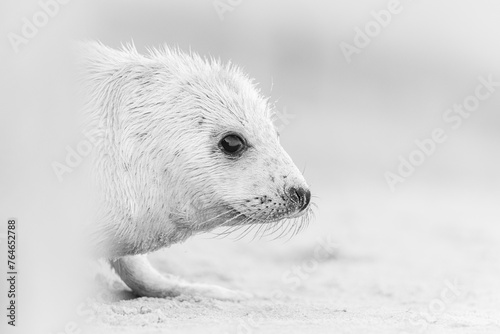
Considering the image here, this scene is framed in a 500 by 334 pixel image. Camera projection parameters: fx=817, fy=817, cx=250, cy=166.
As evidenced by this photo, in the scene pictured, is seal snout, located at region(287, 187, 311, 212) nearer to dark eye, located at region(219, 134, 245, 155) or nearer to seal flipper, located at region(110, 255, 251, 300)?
dark eye, located at region(219, 134, 245, 155)

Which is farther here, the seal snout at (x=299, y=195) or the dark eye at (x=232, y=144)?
the dark eye at (x=232, y=144)

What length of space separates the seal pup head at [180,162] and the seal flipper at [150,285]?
89 cm

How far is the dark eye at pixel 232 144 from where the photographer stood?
4.70 m

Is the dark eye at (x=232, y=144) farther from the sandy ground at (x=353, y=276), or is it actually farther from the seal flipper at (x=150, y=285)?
the seal flipper at (x=150, y=285)

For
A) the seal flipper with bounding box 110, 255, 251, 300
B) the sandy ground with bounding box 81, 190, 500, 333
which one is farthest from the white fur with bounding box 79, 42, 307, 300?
the seal flipper with bounding box 110, 255, 251, 300

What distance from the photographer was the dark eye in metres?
4.70

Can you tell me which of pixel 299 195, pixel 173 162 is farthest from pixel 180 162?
pixel 299 195

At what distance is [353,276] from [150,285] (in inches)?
95.1

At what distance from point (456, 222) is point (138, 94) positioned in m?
6.13

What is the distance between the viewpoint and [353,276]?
748 centimetres

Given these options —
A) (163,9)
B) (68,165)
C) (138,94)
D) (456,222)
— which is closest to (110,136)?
(138,94)

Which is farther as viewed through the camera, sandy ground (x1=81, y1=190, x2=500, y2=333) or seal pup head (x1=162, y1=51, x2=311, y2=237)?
seal pup head (x1=162, y1=51, x2=311, y2=237)

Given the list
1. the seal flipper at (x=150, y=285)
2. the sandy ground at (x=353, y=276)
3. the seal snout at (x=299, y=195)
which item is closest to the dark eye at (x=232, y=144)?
the seal snout at (x=299, y=195)

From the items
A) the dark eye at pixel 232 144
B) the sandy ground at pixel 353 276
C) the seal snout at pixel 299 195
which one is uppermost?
the dark eye at pixel 232 144
